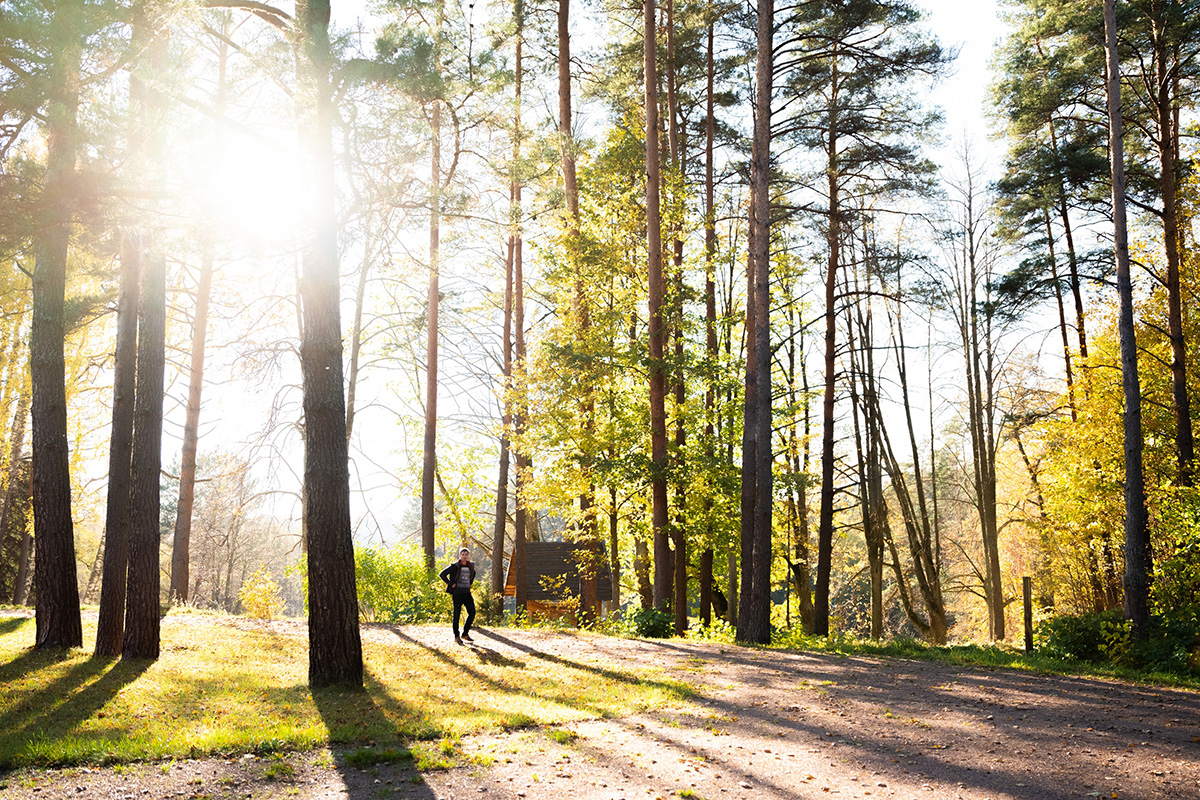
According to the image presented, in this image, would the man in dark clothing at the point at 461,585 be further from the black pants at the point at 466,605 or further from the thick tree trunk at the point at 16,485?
the thick tree trunk at the point at 16,485

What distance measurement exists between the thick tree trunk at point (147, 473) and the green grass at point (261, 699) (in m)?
0.47

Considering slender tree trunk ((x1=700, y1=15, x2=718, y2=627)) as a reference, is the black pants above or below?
below

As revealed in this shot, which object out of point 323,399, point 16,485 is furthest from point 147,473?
point 16,485

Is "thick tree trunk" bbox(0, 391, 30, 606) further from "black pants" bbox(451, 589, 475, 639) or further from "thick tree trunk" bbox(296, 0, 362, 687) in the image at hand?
"thick tree trunk" bbox(296, 0, 362, 687)

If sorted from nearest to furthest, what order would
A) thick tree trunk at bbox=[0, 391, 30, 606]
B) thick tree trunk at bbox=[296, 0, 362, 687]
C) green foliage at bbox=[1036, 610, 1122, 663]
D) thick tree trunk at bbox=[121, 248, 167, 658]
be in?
1. thick tree trunk at bbox=[296, 0, 362, 687]
2. thick tree trunk at bbox=[121, 248, 167, 658]
3. green foliage at bbox=[1036, 610, 1122, 663]
4. thick tree trunk at bbox=[0, 391, 30, 606]

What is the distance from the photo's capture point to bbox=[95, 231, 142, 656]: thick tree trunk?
30.5ft

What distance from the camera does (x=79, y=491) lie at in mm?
21547

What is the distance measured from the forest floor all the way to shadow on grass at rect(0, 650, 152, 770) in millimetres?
438

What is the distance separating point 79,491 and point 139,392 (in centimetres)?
1505

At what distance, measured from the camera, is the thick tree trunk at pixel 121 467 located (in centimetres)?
929

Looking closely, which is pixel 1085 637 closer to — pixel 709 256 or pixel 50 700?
pixel 709 256

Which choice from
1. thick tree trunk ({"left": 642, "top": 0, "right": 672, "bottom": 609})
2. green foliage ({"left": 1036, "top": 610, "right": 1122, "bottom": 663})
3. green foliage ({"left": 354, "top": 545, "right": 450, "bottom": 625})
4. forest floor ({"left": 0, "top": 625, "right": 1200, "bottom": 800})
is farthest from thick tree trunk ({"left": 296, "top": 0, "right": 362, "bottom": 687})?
green foliage ({"left": 1036, "top": 610, "right": 1122, "bottom": 663})

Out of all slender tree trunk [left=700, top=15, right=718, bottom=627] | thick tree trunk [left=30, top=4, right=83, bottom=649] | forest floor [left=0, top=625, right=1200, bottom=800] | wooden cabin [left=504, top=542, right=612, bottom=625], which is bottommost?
wooden cabin [left=504, top=542, right=612, bottom=625]

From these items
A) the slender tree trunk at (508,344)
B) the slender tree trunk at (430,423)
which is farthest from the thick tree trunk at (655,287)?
the slender tree trunk at (430,423)
